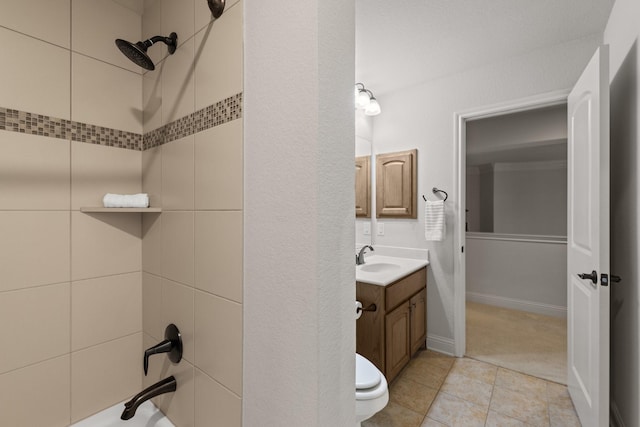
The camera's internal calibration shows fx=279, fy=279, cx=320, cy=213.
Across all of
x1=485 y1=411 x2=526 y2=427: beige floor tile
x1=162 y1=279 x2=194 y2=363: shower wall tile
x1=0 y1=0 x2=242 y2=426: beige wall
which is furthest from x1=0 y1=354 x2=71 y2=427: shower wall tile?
x1=485 y1=411 x2=526 y2=427: beige floor tile

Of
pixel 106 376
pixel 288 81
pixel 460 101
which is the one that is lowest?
pixel 106 376

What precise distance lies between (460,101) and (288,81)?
2.14 metres

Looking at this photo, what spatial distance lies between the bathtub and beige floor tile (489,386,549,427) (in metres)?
1.87

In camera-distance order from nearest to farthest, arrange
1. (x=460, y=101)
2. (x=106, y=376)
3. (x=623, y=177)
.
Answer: (x=106, y=376), (x=623, y=177), (x=460, y=101)

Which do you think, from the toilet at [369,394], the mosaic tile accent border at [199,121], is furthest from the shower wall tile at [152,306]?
the toilet at [369,394]

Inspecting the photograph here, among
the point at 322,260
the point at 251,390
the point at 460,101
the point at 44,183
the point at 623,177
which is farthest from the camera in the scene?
the point at 460,101

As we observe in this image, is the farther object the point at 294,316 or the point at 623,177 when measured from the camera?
the point at 623,177

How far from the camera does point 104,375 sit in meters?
1.16

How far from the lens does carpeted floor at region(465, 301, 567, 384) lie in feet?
7.20

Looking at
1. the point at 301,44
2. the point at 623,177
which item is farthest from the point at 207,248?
the point at 623,177

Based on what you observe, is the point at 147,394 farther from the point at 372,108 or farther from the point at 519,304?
the point at 519,304

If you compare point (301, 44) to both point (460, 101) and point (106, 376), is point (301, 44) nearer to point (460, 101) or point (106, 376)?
point (106, 376)

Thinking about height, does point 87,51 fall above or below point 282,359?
above

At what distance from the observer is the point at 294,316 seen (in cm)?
66
